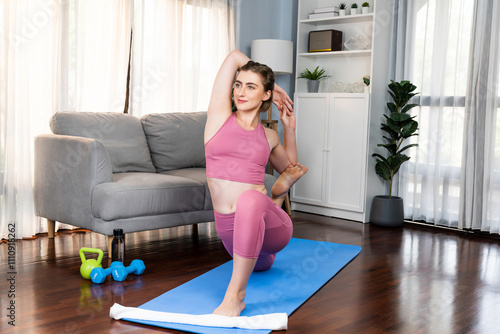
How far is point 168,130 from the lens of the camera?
3980 mm

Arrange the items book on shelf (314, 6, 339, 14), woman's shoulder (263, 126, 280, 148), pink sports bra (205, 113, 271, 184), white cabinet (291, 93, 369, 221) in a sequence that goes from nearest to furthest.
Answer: pink sports bra (205, 113, 271, 184)
woman's shoulder (263, 126, 280, 148)
white cabinet (291, 93, 369, 221)
book on shelf (314, 6, 339, 14)

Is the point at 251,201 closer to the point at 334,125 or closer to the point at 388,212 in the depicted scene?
the point at 388,212

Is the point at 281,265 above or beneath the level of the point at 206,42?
beneath

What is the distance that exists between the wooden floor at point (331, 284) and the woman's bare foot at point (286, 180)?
534 millimetres

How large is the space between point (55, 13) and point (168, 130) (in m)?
1.12

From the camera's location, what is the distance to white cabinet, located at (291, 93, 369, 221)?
15.2 feet

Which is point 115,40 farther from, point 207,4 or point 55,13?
point 207,4

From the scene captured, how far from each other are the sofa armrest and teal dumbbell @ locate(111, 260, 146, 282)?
417 mm

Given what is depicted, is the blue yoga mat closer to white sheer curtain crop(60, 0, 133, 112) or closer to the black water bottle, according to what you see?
the black water bottle

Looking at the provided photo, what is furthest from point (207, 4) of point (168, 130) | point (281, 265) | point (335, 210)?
point (281, 265)

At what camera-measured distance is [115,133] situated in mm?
3682

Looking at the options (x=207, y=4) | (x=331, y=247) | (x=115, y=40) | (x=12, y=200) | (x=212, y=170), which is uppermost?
(x=207, y=4)

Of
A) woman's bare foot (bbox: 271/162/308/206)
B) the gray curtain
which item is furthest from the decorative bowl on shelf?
woman's bare foot (bbox: 271/162/308/206)

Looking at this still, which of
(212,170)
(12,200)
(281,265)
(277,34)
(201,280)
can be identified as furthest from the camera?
(277,34)
